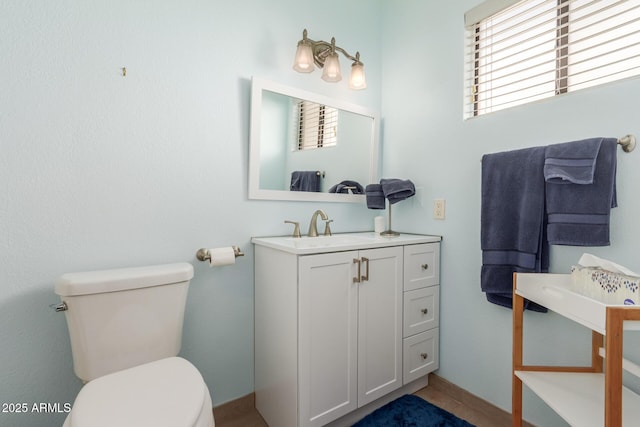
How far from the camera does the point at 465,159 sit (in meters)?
1.65

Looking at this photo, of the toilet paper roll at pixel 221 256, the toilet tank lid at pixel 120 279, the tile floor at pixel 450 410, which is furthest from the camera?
the tile floor at pixel 450 410

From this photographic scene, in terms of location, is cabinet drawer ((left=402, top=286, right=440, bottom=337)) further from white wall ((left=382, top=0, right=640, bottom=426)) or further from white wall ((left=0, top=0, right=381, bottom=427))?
white wall ((left=0, top=0, right=381, bottom=427))

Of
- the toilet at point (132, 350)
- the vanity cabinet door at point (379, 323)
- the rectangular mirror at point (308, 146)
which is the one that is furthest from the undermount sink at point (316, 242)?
the toilet at point (132, 350)

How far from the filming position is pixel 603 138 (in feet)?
3.68

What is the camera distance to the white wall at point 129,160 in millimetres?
1072

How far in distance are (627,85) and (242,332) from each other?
1.98 metres

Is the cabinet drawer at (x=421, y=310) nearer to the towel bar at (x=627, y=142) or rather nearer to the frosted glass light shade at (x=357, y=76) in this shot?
the towel bar at (x=627, y=142)

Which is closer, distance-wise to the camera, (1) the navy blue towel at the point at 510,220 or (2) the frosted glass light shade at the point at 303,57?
(1) the navy blue towel at the point at 510,220

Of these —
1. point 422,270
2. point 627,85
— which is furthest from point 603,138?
point 422,270

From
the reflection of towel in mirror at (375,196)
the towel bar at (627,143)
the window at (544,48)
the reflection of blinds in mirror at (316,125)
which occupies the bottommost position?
the reflection of towel in mirror at (375,196)

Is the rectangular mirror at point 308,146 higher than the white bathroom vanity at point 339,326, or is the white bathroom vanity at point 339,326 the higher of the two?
the rectangular mirror at point 308,146

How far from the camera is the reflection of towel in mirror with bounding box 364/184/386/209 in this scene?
186 centimetres

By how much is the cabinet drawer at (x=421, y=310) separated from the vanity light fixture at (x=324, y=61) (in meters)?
1.28

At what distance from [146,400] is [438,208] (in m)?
1.63
